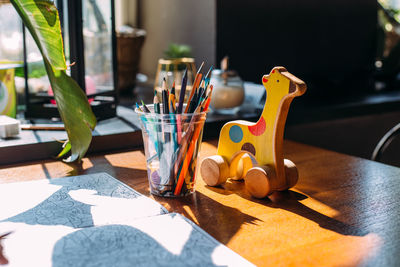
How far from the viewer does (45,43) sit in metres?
0.82

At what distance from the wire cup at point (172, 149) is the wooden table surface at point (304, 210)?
2cm

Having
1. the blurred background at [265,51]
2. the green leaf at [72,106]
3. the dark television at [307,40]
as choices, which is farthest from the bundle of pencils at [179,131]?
the dark television at [307,40]

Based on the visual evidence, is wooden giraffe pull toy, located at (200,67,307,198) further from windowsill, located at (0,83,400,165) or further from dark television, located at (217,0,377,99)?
dark television, located at (217,0,377,99)

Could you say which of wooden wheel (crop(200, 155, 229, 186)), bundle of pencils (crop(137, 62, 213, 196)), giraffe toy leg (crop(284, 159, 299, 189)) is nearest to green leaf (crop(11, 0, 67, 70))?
bundle of pencils (crop(137, 62, 213, 196))

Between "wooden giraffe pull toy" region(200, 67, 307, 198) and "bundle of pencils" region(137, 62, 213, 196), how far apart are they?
0.07 meters

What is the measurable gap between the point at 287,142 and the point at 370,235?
1.85 ft

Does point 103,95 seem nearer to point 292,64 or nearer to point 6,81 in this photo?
point 6,81

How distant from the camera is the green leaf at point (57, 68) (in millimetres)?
819

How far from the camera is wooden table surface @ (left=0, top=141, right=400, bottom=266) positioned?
594mm

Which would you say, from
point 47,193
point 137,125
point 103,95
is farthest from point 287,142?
point 47,193

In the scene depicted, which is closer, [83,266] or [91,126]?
[83,266]

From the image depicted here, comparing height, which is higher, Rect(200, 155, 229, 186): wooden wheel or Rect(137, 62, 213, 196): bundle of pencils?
Rect(137, 62, 213, 196): bundle of pencils

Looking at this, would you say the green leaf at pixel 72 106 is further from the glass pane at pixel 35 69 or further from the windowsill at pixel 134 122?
the glass pane at pixel 35 69

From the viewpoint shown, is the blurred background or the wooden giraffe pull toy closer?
the wooden giraffe pull toy
